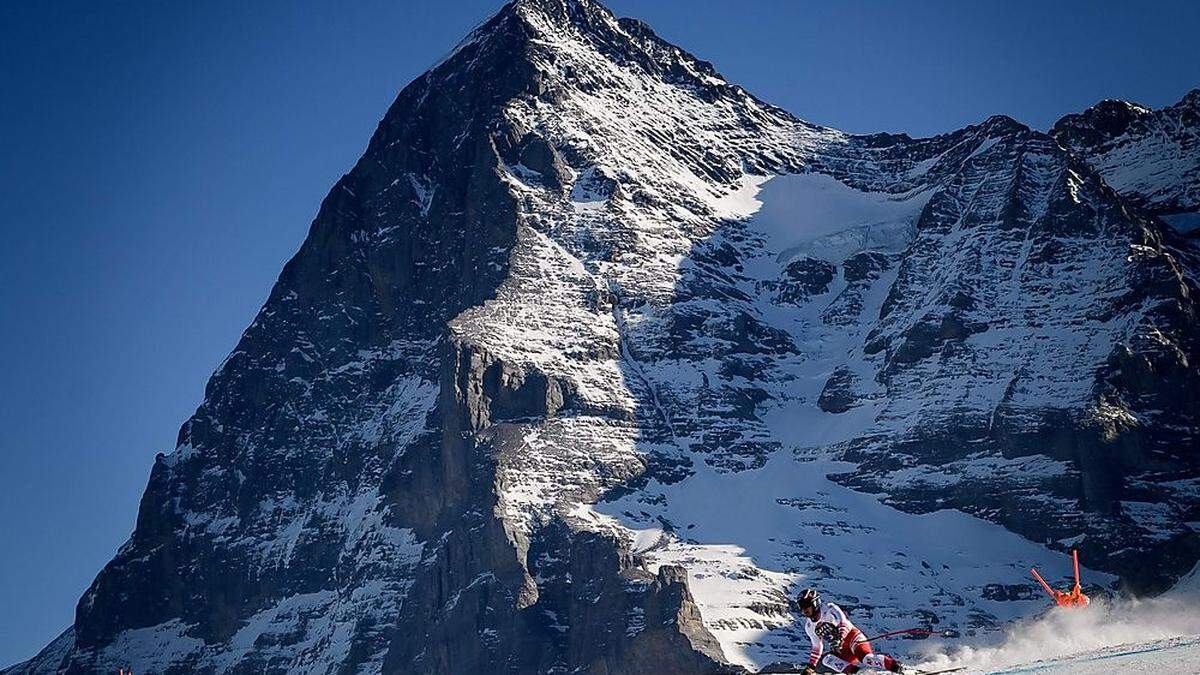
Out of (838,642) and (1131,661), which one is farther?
(1131,661)

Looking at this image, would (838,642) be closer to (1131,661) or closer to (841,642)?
(841,642)

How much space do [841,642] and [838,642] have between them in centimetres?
7

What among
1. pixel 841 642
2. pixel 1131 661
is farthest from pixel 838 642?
pixel 1131 661

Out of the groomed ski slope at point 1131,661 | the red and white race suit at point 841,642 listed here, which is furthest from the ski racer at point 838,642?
the groomed ski slope at point 1131,661

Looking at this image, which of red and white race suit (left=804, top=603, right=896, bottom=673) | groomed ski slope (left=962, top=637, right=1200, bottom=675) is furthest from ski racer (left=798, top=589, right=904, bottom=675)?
groomed ski slope (left=962, top=637, right=1200, bottom=675)

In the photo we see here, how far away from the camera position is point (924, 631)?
159 feet

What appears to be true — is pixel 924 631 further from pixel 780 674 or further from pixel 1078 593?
pixel 1078 593

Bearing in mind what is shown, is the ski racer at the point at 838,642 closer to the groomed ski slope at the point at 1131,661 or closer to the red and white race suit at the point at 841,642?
the red and white race suit at the point at 841,642

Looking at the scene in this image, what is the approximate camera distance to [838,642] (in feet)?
150

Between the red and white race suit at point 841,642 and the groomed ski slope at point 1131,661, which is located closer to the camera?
the groomed ski slope at point 1131,661

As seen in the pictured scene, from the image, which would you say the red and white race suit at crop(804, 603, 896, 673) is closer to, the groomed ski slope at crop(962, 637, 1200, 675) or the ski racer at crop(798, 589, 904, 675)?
the ski racer at crop(798, 589, 904, 675)

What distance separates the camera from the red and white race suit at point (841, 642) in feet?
149

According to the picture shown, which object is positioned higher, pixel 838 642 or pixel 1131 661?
pixel 838 642

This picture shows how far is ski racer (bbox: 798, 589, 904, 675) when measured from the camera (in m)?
45.2
